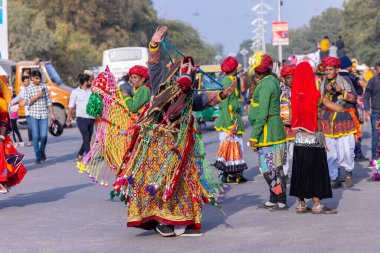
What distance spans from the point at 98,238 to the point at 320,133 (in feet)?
9.51

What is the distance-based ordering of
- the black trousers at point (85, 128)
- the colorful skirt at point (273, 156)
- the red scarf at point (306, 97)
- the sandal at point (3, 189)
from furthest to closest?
1. the black trousers at point (85, 128)
2. the sandal at point (3, 189)
3. the colorful skirt at point (273, 156)
4. the red scarf at point (306, 97)

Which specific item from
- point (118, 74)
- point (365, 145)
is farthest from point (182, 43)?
point (365, 145)

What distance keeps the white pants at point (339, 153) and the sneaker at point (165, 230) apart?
448cm

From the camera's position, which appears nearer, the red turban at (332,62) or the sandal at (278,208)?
the sandal at (278,208)

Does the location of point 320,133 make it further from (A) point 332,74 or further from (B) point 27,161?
(B) point 27,161

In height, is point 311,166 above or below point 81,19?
below

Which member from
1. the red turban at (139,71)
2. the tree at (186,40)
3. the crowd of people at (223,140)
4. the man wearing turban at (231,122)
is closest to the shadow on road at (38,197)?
the crowd of people at (223,140)

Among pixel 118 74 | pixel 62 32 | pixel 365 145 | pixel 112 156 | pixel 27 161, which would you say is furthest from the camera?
pixel 62 32

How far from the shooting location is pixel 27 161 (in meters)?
19.7

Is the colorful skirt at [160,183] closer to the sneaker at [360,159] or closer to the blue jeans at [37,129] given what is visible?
the sneaker at [360,159]

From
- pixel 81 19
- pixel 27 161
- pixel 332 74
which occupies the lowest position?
pixel 27 161

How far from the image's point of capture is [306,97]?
34.2 feet

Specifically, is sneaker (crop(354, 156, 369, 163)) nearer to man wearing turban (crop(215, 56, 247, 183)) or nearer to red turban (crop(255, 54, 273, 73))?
man wearing turban (crop(215, 56, 247, 183))

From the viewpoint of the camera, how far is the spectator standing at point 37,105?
18.2m
